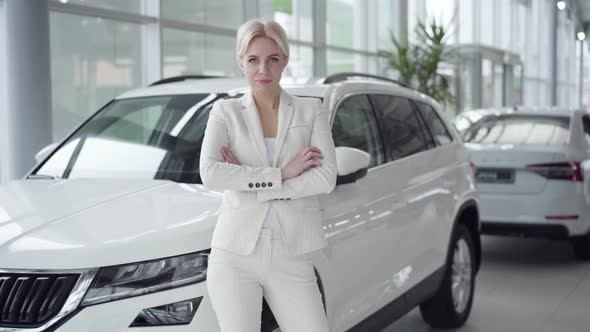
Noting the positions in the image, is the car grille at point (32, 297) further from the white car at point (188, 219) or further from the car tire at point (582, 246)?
the car tire at point (582, 246)

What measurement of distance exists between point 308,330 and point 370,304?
44.4 inches

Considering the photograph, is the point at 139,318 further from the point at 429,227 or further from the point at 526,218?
the point at 526,218

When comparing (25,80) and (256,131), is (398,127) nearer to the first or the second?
(256,131)

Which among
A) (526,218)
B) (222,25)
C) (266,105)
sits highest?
(222,25)

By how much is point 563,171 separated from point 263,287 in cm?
477

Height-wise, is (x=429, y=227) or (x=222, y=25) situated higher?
(x=222, y=25)

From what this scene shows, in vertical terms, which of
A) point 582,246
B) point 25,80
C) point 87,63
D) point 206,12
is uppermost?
point 206,12

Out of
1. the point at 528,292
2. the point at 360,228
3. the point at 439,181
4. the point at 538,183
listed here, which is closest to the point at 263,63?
the point at 360,228

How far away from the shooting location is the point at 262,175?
242 centimetres

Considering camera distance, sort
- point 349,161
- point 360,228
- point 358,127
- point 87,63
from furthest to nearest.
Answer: point 87,63 → point 358,127 → point 360,228 → point 349,161

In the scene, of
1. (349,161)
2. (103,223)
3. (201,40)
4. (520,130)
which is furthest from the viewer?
(201,40)

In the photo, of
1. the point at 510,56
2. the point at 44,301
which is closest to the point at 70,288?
the point at 44,301

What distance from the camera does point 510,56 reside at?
72.5ft

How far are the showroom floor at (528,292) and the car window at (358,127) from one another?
4.90 feet
